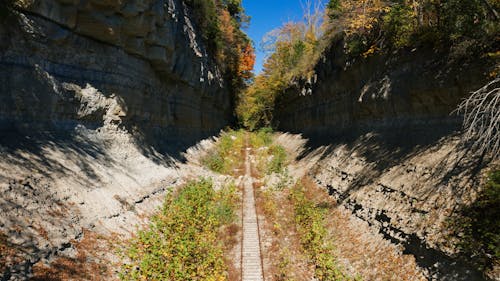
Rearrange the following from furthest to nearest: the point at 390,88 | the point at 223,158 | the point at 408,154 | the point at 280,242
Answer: the point at 223,158, the point at 390,88, the point at 280,242, the point at 408,154

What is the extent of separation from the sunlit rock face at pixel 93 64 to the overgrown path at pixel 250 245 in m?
7.88

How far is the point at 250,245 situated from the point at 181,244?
2.94 metres

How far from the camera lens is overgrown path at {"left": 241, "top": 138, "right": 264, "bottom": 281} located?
9.34 metres

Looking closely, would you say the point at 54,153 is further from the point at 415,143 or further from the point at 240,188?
the point at 415,143

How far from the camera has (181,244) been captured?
9648 mm

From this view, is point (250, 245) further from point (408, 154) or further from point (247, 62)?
point (247, 62)

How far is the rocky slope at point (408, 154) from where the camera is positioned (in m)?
7.62

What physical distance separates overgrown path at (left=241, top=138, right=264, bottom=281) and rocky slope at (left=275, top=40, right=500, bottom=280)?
4244mm

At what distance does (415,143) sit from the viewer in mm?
11227

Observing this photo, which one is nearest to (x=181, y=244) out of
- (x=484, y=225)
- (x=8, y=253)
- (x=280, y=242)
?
(x=280, y=242)

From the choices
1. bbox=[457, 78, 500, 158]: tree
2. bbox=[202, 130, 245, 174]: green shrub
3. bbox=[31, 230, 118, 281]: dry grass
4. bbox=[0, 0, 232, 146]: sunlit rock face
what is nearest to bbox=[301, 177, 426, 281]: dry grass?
bbox=[457, 78, 500, 158]: tree

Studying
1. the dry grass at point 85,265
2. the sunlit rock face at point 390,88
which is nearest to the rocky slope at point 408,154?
the sunlit rock face at point 390,88

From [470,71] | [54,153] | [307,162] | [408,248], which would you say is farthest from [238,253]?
[307,162]

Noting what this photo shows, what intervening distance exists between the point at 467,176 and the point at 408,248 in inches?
105
